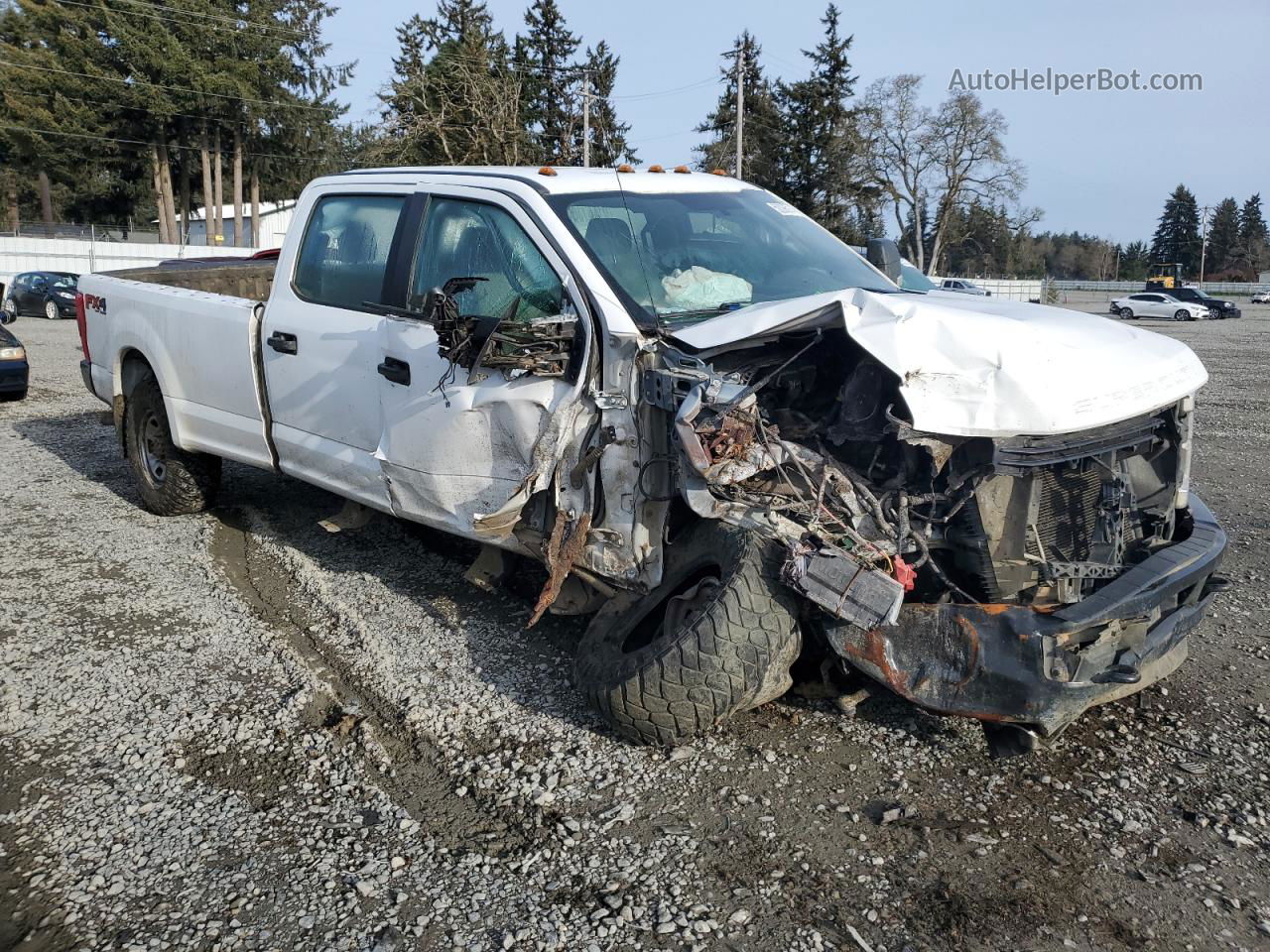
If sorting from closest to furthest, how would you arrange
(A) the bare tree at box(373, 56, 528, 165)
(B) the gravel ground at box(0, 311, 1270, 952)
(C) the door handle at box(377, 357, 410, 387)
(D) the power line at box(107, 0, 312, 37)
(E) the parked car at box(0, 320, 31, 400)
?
(B) the gravel ground at box(0, 311, 1270, 952) < (C) the door handle at box(377, 357, 410, 387) < (E) the parked car at box(0, 320, 31, 400) < (A) the bare tree at box(373, 56, 528, 165) < (D) the power line at box(107, 0, 312, 37)

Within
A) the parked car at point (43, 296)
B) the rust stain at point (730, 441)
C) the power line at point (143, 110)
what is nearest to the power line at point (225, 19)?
the power line at point (143, 110)

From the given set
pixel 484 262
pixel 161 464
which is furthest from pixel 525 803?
pixel 161 464

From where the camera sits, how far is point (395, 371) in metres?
4.48

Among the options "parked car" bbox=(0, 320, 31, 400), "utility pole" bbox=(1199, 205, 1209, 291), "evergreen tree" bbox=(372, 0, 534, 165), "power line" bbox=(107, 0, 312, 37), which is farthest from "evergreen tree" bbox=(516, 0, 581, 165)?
"utility pole" bbox=(1199, 205, 1209, 291)

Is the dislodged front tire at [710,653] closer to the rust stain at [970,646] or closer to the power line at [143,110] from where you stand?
the rust stain at [970,646]

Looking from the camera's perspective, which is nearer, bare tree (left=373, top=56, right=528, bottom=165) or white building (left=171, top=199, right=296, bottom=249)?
bare tree (left=373, top=56, right=528, bottom=165)

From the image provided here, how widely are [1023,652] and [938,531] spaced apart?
54cm

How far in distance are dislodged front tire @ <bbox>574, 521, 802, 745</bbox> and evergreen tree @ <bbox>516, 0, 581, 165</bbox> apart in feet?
93.5

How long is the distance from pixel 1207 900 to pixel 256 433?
479 centimetres

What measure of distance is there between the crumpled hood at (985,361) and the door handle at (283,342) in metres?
2.41

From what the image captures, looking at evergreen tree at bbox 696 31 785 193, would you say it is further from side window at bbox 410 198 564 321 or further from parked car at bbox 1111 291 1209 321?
side window at bbox 410 198 564 321

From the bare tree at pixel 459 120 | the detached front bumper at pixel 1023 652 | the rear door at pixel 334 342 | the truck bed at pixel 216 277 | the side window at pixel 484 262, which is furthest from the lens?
the bare tree at pixel 459 120

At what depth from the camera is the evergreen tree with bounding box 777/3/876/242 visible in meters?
54.4

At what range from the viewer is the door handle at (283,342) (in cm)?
513
